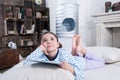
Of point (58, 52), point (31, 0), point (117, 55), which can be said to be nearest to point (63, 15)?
point (31, 0)

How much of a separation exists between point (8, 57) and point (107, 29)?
6.00ft

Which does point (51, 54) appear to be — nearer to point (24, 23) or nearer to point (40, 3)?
point (24, 23)

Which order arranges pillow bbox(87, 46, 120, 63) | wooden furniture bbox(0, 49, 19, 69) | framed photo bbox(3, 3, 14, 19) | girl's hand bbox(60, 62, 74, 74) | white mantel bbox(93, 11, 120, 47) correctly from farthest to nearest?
1. framed photo bbox(3, 3, 14, 19)
2. wooden furniture bbox(0, 49, 19, 69)
3. white mantel bbox(93, 11, 120, 47)
4. pillow bbox(87, 46, 120, 63)
5. girl's hand bbox(60, 62, 74, 74)

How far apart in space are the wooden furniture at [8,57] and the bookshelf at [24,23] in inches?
16.4

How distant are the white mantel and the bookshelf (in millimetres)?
1375

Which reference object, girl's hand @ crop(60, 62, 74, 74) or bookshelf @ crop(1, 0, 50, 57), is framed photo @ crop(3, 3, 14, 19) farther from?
girl's hand @ crop(60, 62, 74, 74)

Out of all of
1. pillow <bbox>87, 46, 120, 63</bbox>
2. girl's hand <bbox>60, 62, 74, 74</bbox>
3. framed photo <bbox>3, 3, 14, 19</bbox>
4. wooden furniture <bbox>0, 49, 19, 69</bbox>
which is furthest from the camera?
framed photo <bbox>3, 3, 14, 19</bbox>

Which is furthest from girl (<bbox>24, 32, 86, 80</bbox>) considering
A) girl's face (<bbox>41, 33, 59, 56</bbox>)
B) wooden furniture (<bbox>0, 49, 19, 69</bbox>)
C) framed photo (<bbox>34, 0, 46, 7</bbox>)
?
framed photo (<bbox>34, 0, 46, 7</bbox>)

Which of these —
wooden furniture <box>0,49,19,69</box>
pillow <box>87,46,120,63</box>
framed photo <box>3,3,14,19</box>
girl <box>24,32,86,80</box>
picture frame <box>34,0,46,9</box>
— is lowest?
wooden furniture <box>0,49,19,69</box>

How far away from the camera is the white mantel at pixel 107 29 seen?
309 centimetres

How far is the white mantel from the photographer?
3.09 metres

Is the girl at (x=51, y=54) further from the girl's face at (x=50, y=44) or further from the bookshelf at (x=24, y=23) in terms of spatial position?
the bookshelf at (x=24, y=23)

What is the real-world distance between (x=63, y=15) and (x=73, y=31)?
39 centimetres

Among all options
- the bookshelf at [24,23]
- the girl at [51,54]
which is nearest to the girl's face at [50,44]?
the girl at [51,54]
